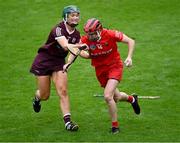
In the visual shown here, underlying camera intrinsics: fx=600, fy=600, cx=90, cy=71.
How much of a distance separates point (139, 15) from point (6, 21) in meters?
4.55

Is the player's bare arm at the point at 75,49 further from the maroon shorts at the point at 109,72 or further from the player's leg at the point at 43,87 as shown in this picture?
the player's leg at the point at 43,87

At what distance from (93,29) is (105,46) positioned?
40cm

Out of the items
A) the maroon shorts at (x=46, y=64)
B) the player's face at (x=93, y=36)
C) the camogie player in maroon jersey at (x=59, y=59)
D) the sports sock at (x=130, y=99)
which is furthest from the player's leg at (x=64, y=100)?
the sports sock at (x=130, y=99)

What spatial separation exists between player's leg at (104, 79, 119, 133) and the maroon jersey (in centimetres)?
104

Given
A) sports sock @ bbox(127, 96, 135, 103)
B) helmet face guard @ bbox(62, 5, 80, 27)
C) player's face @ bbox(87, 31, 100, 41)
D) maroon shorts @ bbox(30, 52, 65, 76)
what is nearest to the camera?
player's face @ bbox(87, 31, 100, 41)

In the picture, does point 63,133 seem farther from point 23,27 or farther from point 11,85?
point 23,27

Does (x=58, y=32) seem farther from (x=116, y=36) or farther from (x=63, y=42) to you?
(x=116, y=36)

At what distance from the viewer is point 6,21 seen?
67.2 ft

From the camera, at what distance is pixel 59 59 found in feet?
36.2

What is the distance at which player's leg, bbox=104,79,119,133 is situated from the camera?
10.3m

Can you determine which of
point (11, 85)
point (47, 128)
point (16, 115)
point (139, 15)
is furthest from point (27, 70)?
point (139, 15)

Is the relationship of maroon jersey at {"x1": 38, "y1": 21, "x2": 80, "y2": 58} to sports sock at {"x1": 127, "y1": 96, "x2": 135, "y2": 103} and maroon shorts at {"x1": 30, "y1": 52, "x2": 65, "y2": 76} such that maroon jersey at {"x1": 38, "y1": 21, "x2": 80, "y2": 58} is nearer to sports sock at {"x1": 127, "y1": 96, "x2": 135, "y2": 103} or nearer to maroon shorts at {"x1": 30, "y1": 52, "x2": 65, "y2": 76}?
maroon shorts at {"x1": 30, "y1": 52, "x2": 65, "y2": 76}

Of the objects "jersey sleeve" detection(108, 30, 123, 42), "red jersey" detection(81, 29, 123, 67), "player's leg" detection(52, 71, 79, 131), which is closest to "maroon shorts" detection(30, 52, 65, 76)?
"player's leg" detection(52, 71, 79, 131)

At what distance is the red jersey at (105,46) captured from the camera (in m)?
10.5
